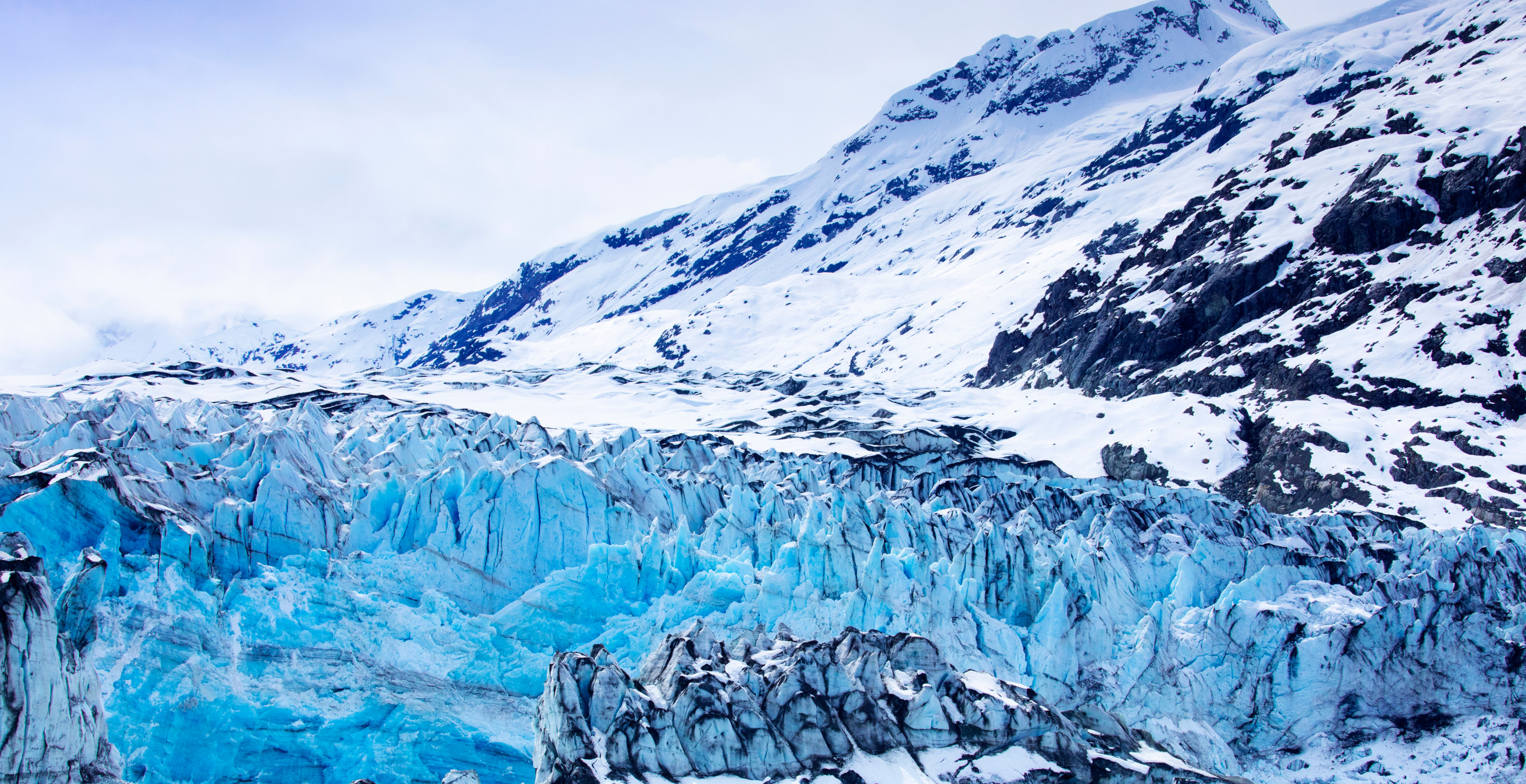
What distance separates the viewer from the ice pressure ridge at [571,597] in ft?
70.2

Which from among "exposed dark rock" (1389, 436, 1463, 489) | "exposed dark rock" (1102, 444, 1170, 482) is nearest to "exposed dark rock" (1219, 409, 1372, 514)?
"exposed dark rock" (1389, 436, 1463, 489)

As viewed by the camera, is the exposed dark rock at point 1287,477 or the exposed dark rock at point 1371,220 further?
the exposed dark rock at point 1371,220

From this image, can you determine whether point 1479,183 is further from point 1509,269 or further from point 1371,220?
point 1509,269

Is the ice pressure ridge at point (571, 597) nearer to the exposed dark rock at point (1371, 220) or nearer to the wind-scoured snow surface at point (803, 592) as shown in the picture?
the wind-scoured snow surface at point (803, 592)

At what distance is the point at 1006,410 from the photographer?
88438 millimetres

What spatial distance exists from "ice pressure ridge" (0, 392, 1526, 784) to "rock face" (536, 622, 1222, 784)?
1964 millimetres

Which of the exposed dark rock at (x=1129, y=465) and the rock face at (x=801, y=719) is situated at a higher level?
the rock face at (x=801, y=719)

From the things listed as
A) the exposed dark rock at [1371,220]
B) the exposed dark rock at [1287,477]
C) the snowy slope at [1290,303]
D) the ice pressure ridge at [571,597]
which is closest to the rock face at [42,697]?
the ice pressure ridge at [571,597]

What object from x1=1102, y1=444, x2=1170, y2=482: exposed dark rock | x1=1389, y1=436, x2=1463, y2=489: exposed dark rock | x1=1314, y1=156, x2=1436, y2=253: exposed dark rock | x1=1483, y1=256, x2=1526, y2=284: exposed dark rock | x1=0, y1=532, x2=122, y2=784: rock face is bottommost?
x1=1389, y1=436, x2=1463, y2=489: exposed dark rock

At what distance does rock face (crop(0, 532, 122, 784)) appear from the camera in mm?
13531

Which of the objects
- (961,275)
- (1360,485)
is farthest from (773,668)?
(961,275)

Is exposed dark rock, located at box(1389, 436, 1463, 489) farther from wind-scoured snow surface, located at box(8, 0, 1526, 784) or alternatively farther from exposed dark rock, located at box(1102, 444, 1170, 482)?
exposed dark rock, located at box(1102, 444, 1170, 482)

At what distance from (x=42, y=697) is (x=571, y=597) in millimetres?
13366

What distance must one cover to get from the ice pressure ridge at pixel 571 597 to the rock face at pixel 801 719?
196 cm
